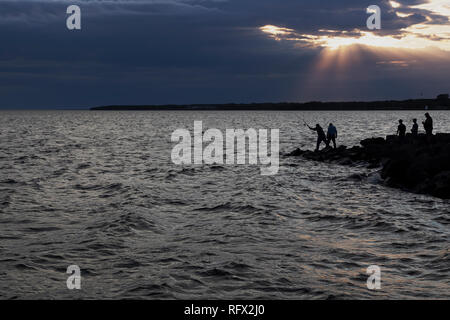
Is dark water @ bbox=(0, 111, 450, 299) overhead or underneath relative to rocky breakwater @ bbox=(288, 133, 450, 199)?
underneath

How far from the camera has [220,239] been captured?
11219 millimetres

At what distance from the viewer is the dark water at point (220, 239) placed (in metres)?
8.10

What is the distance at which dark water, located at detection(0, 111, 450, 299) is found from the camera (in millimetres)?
8102

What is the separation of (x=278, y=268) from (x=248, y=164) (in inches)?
815

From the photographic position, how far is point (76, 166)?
2681cm

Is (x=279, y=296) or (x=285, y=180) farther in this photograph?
(x=285, y=180)

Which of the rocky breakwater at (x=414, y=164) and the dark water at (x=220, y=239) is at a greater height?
the rocky breakwater at (x=414, y=164)

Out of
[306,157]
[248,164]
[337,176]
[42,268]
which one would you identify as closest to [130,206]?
[42,268]

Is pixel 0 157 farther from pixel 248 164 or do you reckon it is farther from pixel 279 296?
pixel 279 296

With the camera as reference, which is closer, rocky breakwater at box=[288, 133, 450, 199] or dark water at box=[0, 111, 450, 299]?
dark water at box=[0, 111, 450, 299]

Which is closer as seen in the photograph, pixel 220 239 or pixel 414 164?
pixel 220 239

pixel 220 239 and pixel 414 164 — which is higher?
pixel 414 164

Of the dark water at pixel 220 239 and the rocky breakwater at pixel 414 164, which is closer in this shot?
the dark water at pixel 220 239
